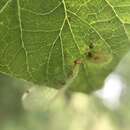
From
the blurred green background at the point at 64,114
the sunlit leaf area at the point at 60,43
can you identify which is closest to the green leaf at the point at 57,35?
the sunlit leaf area at the point at 60,43

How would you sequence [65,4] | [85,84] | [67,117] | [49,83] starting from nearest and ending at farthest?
[65,4]
[49,83]
[85,84]
[67,117]

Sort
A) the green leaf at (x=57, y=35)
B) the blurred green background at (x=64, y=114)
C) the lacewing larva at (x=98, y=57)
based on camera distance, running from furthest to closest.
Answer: the blurred green background at (x=64, y=114) → the lacewing larva at (x=98, y=57) → the green leaf at (x=57, y=35)

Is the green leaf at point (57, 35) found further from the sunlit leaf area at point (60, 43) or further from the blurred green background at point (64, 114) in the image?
the blurred green background at point (64, 114)

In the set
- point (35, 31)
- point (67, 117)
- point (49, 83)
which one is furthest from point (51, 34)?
point (67, 117)

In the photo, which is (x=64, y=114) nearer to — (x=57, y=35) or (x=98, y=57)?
(x=98, y=57)

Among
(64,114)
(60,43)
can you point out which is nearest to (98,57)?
(60,43)

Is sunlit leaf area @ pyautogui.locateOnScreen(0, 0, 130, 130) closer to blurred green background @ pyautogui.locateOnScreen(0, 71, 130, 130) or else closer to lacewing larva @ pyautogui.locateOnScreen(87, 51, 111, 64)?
lacewing larva @ pyautogui.locateOnScreen(87, 51, 111, 64)

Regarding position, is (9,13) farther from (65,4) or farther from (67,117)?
(67,117)

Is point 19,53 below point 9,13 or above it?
below
